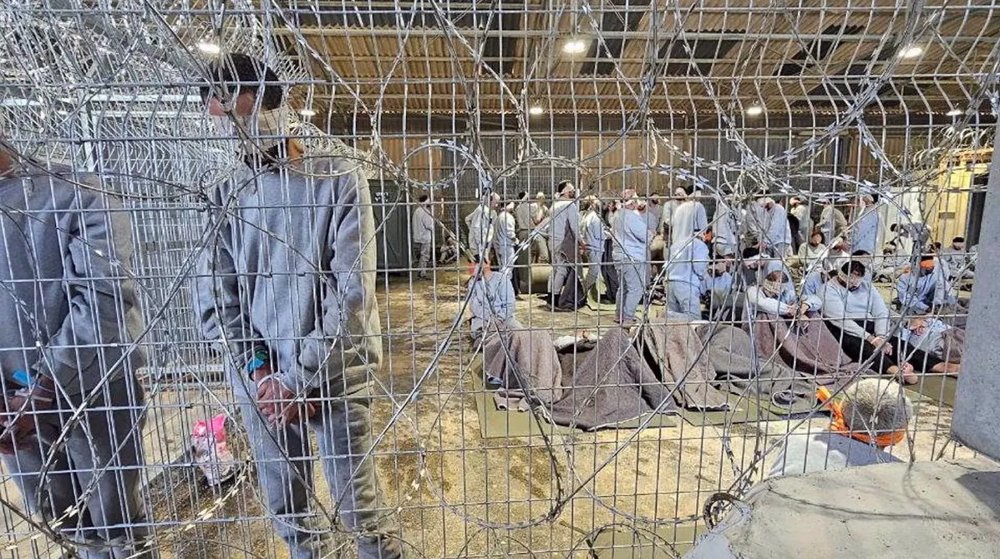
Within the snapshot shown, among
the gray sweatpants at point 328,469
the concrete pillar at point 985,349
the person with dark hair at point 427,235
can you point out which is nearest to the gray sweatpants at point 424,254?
the person with dark hair at point 427,235

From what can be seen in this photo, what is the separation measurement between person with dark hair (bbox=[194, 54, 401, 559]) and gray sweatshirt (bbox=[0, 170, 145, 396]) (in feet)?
0.59

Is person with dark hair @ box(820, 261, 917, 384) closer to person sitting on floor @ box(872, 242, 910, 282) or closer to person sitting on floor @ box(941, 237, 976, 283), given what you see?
person sitting on floor @ box(872, 242, 910, 282)

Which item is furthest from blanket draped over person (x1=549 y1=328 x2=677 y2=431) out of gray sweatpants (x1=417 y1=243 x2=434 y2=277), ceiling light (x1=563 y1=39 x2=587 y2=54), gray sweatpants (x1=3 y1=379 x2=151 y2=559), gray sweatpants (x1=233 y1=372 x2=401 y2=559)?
gray sweatpants (x1=3 y1=379 x2=151 y2=559)

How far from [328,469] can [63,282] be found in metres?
0.70

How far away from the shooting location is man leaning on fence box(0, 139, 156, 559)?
1209 millimetres

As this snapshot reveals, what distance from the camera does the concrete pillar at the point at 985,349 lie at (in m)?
0.80

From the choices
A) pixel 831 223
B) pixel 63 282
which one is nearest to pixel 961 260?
pixel 831 223

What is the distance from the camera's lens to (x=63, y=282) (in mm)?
1191

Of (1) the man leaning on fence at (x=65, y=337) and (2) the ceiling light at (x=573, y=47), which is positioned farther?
(1) the man leaning on fence at (x=65, y=337)

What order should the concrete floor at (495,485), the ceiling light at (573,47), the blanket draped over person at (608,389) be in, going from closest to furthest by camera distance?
the ceiling light at (573,47), the concrete floor at (495,485), the blanket draped over person at (608,389)

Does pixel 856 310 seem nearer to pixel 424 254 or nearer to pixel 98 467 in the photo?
pixel 424 254

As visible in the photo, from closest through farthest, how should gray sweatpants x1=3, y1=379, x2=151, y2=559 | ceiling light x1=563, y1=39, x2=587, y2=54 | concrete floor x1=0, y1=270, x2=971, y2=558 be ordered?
ceiling light x1=563, y1=39, x2=587, y2=54, gray sweatpants x1=3, y1=379, x2=151, y2=559, concrete floor x1=0, y1=270, x2=971, y2=558

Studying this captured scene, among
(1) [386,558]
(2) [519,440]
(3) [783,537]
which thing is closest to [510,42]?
(2) [519,440]

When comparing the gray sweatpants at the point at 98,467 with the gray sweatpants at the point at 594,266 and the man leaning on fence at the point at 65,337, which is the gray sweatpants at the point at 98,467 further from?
the gray sweatpants at the point at 594,266
